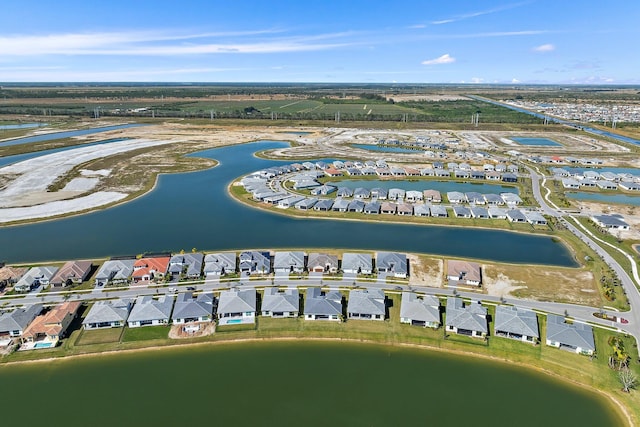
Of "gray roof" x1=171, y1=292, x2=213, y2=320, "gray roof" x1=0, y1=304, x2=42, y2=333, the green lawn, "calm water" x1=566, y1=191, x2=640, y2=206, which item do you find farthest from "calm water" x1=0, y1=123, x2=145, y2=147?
"calm water" x1=566, y1=191, x2=640, y2=206

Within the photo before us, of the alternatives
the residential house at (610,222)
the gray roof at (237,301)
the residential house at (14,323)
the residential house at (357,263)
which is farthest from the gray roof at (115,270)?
the residential house at (610,222)

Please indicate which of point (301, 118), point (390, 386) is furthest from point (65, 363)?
point (301, 118)

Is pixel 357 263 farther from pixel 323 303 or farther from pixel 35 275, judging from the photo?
pixel 35 275

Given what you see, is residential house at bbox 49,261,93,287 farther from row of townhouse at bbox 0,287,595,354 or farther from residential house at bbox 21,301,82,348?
residential house at bbox 21,301,82,348

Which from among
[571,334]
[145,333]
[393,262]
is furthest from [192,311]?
[571,334]

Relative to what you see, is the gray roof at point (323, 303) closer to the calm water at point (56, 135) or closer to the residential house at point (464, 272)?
the residential house at point (464, 272)

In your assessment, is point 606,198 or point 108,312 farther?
point 606,198
